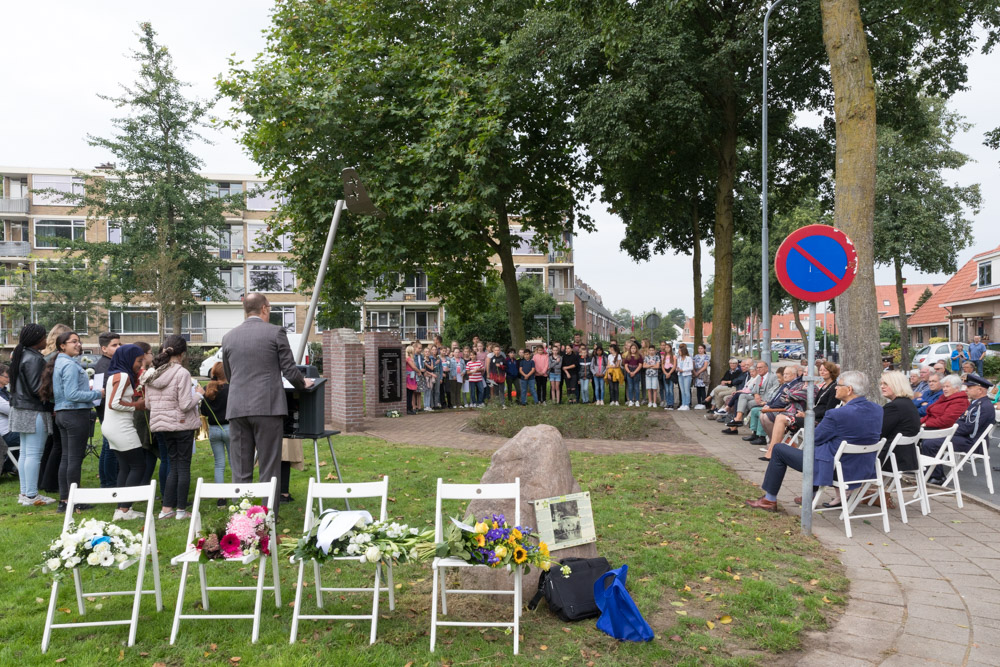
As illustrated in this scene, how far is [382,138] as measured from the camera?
19234 mm

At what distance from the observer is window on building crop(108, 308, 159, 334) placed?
51.4 m

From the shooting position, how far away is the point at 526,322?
159 feet

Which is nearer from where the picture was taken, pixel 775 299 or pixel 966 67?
pixel 966 67

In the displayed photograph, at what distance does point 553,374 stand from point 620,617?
15291 millimetres

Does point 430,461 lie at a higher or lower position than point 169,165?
lower

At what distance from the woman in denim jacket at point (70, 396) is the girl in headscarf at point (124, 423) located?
0.31 metres

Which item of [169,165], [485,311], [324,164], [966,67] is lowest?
[485,311]

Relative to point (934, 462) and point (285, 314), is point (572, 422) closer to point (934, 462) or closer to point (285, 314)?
point (934, 462)

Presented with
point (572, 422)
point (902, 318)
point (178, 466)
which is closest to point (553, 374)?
point (572, 422)

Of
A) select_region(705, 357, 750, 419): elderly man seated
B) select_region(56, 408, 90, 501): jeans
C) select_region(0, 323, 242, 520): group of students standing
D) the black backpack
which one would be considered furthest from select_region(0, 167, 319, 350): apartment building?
the black backpack

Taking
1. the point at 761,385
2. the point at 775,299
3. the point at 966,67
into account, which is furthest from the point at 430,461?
the point at 775,299

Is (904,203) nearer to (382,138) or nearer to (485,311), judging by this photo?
(485,311)

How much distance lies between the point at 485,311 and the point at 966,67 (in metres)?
15.0

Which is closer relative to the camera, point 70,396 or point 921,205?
point 70,396
